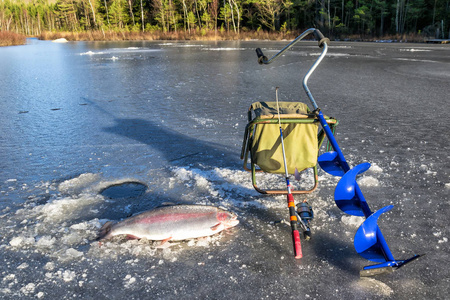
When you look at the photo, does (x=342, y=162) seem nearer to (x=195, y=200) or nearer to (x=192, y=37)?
(x=195, y=200)

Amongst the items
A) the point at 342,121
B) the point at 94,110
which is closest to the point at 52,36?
the point at 94,110

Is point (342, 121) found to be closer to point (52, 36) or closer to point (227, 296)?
point (227, 296)

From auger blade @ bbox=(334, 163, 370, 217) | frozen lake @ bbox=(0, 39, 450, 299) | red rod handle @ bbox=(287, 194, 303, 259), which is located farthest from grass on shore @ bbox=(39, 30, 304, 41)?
red rod handle @ bbox=(287, 194, 303, 259)

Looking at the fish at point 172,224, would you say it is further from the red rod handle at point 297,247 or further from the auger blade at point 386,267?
the auger blade at point 386,267

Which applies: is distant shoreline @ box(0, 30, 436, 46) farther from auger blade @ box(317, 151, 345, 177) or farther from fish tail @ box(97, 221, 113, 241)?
fish tail @ box(97, 221, 113, 241)

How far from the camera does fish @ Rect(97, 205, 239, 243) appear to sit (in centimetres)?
256

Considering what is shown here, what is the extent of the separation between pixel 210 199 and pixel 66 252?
1.35m

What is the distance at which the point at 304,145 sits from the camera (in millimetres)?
3176

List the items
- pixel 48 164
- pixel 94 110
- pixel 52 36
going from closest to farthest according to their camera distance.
Result: 1. pixel 48 164
2. pixel 94 110
3. pixel 52 36

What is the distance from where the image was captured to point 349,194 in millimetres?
2336

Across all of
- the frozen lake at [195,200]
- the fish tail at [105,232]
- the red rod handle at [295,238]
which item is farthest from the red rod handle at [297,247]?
the fish tail at [105,232]

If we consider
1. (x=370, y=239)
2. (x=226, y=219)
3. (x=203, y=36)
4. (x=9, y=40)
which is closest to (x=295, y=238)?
(x=370, y=239)

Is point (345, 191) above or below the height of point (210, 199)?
above

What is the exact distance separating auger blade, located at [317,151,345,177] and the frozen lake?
490 mm
